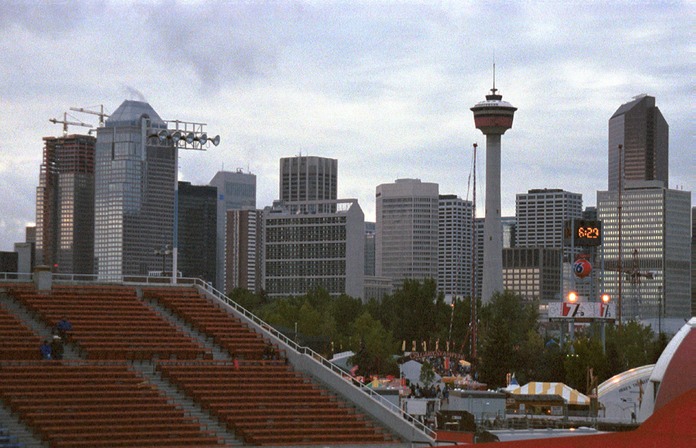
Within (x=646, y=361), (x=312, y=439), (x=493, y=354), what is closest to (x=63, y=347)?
(x=312, y=439)

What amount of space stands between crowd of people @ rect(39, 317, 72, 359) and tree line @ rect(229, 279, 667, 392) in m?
19.9

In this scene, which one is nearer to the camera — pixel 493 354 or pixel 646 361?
pixel 493 354

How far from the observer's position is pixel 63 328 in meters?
49.1

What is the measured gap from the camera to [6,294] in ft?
176

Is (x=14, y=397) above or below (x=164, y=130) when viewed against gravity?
below

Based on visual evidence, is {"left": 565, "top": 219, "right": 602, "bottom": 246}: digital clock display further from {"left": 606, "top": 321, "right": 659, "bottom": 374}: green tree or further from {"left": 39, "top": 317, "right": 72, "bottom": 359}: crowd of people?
{"left": 39, "top": 317, "right": 72, "bottom": 359}: crowd of people

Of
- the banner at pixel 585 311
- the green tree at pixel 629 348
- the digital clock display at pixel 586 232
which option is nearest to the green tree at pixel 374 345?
the banner at pixel 585 311

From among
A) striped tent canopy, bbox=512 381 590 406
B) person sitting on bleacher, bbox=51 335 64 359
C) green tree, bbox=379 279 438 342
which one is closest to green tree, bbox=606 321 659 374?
striped tent canopy, bbox=512 381 590 406

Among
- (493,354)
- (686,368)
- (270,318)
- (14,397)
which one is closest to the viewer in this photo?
(686,368)

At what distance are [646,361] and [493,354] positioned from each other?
21457 millimetres

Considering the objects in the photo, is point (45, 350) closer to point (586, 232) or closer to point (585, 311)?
point (585, 311)

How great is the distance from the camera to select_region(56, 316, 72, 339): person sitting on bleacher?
49.0 metres

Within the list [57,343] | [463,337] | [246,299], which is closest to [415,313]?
[463,337]

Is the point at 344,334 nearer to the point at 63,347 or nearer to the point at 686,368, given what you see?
the point at 63,347
